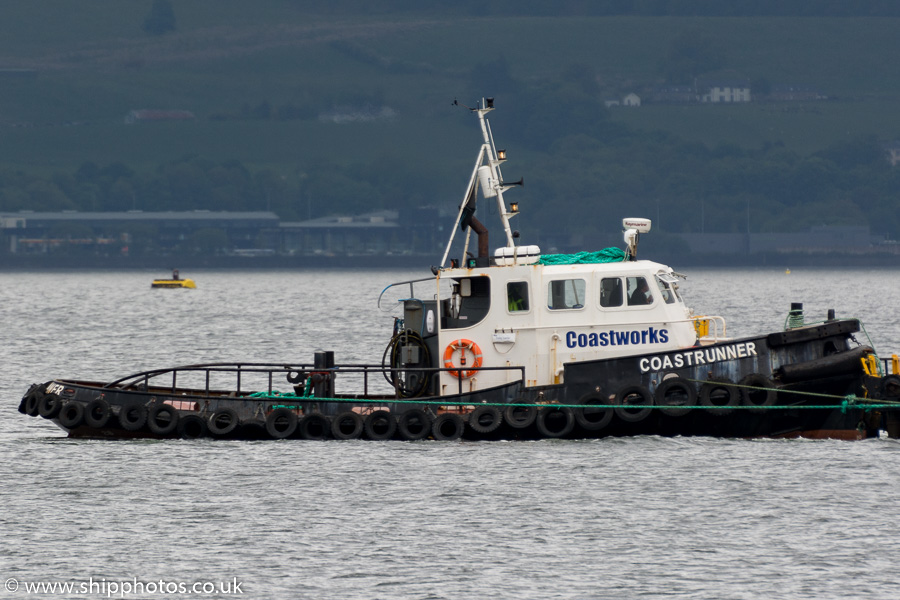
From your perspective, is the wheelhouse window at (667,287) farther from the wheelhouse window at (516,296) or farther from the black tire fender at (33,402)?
the black tire fender at (33,402)

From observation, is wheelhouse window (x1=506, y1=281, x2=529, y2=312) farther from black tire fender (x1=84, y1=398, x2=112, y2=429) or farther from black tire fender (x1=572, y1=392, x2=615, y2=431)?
black tire fender (x1=84, y1=398, x2=112, y2=429)

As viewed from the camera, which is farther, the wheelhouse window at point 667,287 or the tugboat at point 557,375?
the wheelhouse window at point 667,287

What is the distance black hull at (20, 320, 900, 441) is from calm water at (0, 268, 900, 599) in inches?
20.7

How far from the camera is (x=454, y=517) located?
22016 mm

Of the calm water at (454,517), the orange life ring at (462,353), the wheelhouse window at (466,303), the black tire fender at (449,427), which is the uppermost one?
the wheelhouse window at (466,303)

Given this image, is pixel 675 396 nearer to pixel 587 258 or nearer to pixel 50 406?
pixel 587 258

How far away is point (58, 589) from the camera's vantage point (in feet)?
60.2

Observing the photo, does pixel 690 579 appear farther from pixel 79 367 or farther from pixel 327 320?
pixel 327 320

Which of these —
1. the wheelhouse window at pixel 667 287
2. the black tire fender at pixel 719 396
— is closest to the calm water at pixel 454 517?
the black tire fender at pixel 719 396

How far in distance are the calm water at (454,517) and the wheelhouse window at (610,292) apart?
255cm

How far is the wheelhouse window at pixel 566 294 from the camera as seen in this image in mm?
25562

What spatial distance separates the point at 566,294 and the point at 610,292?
755 millimetres

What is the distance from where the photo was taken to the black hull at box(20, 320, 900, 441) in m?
25.0

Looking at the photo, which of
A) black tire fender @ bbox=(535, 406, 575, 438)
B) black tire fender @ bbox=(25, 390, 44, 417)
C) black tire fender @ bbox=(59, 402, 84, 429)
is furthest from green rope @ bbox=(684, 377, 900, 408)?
black tire fender @ bbox=(25, 390, 44, 417)
